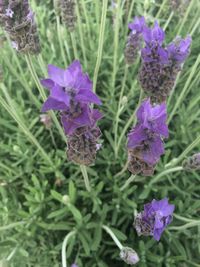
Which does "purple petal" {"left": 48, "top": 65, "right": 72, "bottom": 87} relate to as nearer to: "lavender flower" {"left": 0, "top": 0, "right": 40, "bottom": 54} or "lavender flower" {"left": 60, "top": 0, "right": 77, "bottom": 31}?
"lavender flower" {"left": 0, "top": 0, "right": 40, "bottom": 54}

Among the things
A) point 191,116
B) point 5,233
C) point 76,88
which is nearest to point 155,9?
point 191,116

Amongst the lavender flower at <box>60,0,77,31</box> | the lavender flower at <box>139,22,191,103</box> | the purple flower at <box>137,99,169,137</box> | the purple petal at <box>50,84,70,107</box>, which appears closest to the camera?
the purple petal at <box>50,84,70,107</box>

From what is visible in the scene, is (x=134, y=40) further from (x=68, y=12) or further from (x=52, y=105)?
(x=52, y=105)

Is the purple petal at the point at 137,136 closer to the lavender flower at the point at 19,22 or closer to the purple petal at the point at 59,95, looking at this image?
the purple petal at the point at 59,95

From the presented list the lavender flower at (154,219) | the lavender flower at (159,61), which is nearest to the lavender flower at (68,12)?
the lavender flower at (159,61)

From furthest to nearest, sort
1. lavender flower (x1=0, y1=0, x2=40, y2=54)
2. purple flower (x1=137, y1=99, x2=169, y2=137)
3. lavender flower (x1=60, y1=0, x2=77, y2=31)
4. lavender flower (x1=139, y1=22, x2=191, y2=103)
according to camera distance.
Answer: lavender flower (x1=60, y1=0, x2=77, y2=31)
lavender flower (x1=139, y1=22, x2=191, y2=103)
lavender flower (x1=0, y1=0, x2=40, y2=54)
purple flower (x1=137, y1=99, x2=169, y2=137)

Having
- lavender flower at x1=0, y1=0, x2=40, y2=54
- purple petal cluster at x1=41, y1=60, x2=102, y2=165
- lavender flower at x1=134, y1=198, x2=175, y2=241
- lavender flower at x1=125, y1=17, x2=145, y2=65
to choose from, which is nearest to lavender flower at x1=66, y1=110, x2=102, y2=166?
purple petal cluster at x1=41, y1=60, x2=102, y2=165
